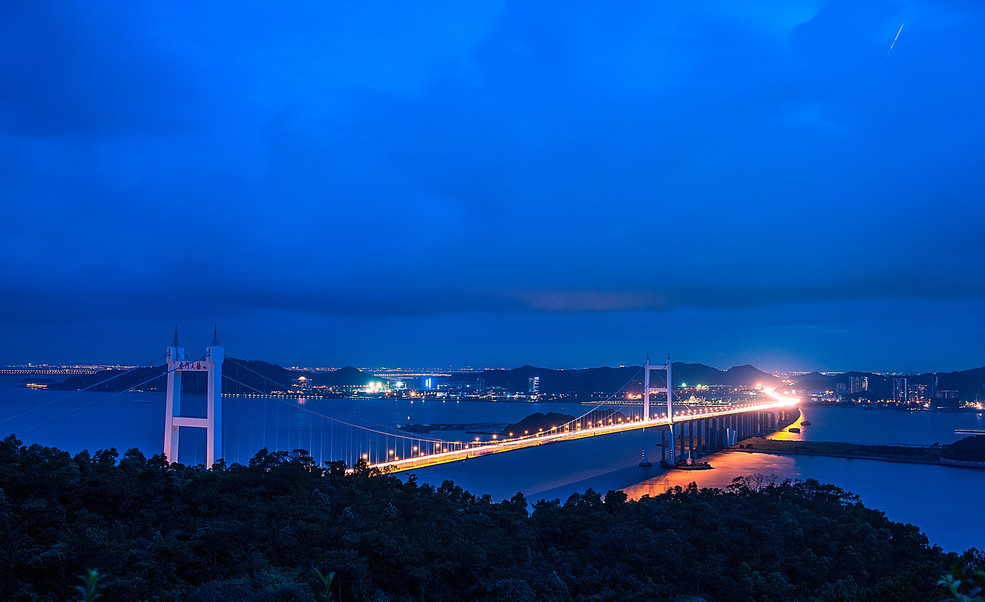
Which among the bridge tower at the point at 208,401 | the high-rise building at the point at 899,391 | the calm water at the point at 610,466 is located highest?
the bridge tower at the point at 208,401

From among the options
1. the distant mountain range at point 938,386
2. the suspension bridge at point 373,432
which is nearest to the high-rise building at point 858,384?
the distant mountain range at point 938,386

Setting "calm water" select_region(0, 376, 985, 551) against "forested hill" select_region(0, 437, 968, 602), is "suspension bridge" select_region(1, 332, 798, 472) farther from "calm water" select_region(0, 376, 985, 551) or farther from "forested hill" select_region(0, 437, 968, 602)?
"forested hill" select_region(0, 437, 968, 602)

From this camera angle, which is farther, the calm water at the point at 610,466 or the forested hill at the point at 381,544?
the calm water at the point at 610,466

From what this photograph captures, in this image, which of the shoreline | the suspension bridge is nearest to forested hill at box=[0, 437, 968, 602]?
the suspension bridge

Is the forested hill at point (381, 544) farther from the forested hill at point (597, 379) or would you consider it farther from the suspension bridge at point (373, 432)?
the forested hill at point (597, 379)

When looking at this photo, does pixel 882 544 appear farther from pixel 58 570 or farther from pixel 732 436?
pixel 732 436

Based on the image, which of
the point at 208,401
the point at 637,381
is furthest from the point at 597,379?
the point at 208,401
